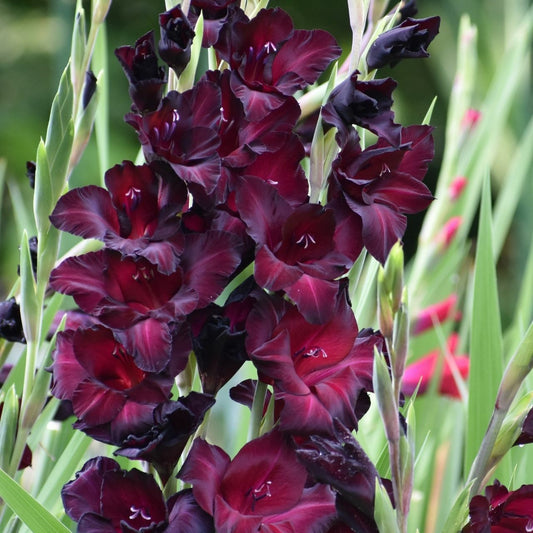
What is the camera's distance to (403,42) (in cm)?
42

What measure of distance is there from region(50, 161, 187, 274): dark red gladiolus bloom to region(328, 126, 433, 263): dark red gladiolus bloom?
73 millimetres

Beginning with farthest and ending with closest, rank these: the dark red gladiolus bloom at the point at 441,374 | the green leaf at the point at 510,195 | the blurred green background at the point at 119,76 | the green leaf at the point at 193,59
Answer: the blurred green background at the point at 119,76 → the green leaf at the point at 510,195 → the dark red gladiolus bloom at the point at 441,374 → the green leaf at the point at 193,59

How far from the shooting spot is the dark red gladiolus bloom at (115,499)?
1.20ft

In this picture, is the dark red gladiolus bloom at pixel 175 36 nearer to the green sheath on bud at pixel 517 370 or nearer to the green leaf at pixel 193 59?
the green leaf at pixel 193 59

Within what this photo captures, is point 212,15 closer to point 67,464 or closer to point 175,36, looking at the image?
point 175,36

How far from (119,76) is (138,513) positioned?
3.54 m

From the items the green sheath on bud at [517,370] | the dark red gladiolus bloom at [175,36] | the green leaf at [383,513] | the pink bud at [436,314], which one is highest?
the dark red gladiolus bloom at [175,36]

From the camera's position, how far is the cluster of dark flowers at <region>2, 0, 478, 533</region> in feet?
1.16

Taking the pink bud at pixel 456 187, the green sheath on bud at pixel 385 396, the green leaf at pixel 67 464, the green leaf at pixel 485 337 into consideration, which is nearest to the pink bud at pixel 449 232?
the pink bud at pixel 456 187

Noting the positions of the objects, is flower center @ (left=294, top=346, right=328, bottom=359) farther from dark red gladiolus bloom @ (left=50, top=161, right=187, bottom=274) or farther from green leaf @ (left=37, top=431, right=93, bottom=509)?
green leaf @ (left=37, top=431, right=93, bottom=509)

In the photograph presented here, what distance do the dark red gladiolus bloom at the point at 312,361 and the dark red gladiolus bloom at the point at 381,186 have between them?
31 millimetres

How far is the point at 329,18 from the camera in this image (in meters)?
4.12

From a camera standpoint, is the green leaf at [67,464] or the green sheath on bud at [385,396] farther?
the green leaf at [67,464]

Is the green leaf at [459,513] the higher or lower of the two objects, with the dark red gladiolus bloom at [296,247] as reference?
lower
